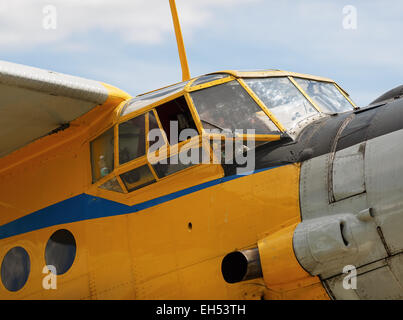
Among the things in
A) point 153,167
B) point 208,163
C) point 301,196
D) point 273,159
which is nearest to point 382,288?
point 301,196

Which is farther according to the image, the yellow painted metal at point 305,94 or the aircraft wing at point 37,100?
the yellow painted metal at point 305,94

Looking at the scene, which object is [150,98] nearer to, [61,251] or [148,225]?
[148,225]

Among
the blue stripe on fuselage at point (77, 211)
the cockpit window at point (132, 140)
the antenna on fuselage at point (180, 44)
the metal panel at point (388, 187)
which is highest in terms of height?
the antenna on fuselage at point (180, 44)

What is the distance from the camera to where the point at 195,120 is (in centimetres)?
638

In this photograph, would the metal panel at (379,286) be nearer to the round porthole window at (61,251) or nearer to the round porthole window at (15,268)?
the round porthole window at (61,251)

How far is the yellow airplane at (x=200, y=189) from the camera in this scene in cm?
527

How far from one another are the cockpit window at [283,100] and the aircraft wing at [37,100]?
6.32ft

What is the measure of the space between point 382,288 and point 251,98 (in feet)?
8.08

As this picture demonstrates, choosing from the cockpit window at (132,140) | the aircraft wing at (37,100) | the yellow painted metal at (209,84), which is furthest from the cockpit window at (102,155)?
the yellow painted metal at (209,84)

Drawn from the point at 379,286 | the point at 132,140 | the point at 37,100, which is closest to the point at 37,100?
the point at 37,100

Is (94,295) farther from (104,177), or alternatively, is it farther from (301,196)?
(301,196)

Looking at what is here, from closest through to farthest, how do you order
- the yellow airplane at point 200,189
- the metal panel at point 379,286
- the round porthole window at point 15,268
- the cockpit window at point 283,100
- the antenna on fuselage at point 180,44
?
the metal panel at point 379,286 → the yellow airplane at point 200,189 → the cockpit window at point 283,100 → the round porthole window at point 15,268 → the antenna on fuselage at point 180,44

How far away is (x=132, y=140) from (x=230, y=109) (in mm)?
1185

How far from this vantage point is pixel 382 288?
519 cm
